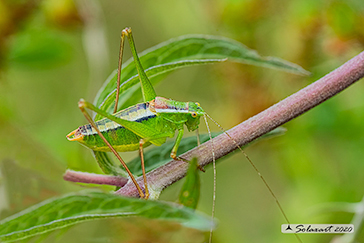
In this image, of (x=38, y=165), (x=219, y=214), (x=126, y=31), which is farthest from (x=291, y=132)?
(x=38, y=165)

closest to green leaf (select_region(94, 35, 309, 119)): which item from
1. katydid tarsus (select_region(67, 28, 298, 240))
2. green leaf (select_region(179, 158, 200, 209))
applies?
katydid tarsus (select_region(67, 28, 298, 240))

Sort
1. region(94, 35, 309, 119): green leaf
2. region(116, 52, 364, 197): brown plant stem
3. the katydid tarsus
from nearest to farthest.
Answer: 1. region(116, 52, 364, 197): brown plant stem
2. region(94, 35, 309, 119): green leaf
3. the katydid tarsus

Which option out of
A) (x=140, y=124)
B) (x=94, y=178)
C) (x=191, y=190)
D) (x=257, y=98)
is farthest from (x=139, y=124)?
(x=191, y=190)

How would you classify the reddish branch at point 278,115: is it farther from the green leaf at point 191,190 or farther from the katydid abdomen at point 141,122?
the katydid abdomen at point 141,122

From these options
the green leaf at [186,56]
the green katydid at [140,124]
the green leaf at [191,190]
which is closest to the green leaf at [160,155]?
the green katydid at [140,124]

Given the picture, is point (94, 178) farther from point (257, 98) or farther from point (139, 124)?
point (257, 98)

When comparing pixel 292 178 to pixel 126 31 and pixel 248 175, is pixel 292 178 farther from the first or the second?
pixel 126 31

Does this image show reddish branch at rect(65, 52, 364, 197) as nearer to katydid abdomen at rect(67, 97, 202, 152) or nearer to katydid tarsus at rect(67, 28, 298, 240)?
katydid tarsus at rect(67, 28, 298, 240)

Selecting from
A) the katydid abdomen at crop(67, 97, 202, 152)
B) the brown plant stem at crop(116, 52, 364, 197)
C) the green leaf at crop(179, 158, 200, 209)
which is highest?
the katydid abdomen at crop(67, 97, 202, 152)
